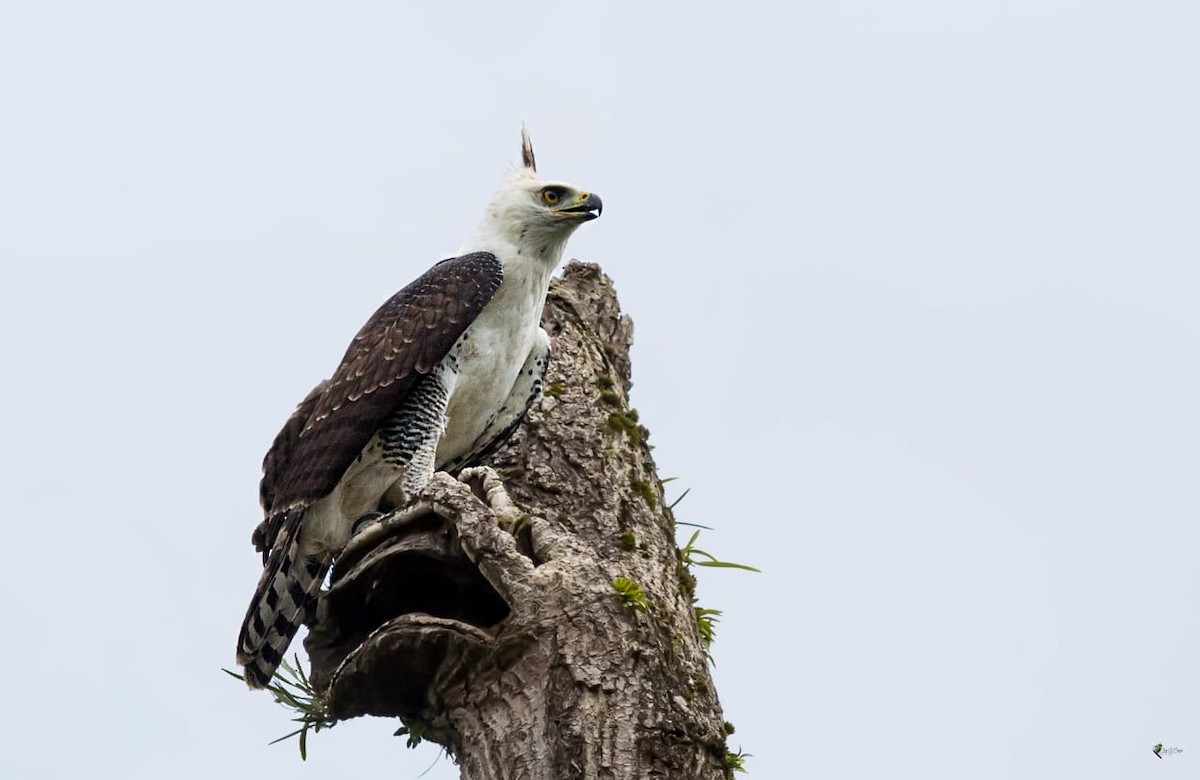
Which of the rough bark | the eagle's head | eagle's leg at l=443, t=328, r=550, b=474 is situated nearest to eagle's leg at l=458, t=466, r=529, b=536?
the rough bark

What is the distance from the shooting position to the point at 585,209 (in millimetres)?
8820

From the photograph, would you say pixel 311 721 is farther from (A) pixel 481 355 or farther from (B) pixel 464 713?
(A) pixel 481 355

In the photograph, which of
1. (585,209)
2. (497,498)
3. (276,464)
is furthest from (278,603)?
(585,209)

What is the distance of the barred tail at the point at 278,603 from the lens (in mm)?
7074

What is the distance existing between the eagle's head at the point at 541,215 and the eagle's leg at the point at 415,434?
118 cm

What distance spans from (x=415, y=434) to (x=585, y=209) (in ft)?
6.05

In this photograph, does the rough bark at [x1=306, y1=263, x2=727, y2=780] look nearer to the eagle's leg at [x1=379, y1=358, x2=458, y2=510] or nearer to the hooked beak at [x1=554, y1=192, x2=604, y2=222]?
the eagle's leg at [x1=379, y1=358, x2=458, y2=510]

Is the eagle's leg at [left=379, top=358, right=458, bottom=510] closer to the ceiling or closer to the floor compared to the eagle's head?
closer to the floor

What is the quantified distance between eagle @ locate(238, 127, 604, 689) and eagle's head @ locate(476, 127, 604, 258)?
0.11ft

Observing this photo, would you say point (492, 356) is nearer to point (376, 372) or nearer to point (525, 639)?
point (376, 372)

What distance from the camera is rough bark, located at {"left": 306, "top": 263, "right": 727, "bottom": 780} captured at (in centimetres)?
509

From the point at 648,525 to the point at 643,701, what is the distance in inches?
61.4

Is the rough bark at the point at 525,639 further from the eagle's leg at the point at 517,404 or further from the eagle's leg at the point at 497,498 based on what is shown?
the eagle's leg at the point at 517,404

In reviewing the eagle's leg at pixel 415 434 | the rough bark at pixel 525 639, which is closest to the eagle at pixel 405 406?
the eagle's leg at pixel 415 434
